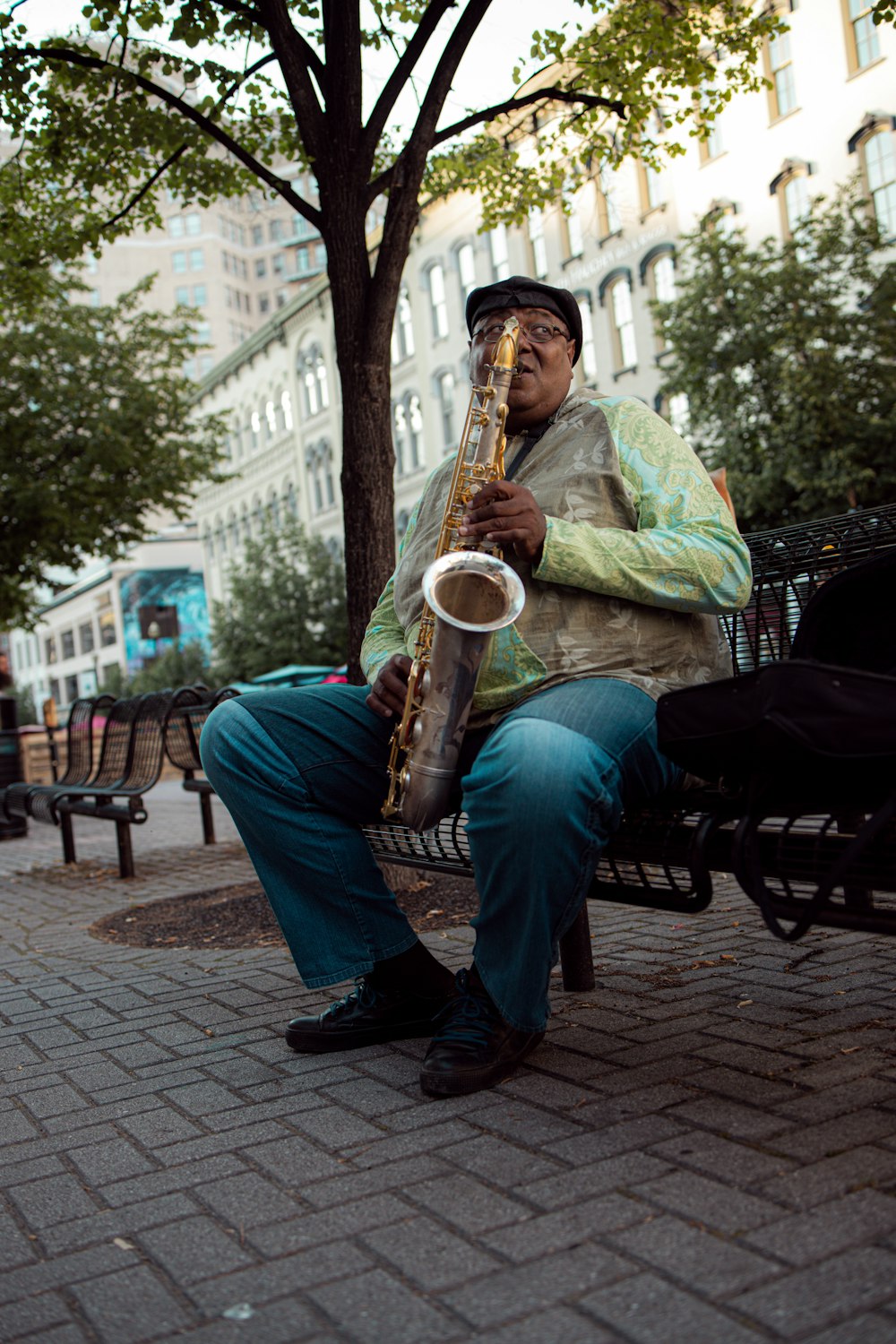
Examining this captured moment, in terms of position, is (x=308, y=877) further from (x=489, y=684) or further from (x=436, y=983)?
(x=489, y=684)

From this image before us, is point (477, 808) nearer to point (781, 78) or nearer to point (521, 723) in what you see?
point (521, 723)

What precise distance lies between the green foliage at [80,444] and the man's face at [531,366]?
A: 17.7 metres

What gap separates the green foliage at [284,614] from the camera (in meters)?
39.5

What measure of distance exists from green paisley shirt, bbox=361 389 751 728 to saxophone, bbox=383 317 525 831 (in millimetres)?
117

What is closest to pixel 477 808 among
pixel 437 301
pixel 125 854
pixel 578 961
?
pixel 578 961

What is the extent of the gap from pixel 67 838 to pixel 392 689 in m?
7.06

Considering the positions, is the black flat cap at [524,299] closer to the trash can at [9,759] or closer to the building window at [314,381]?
the trash can at [9,759]

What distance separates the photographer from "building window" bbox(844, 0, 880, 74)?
24859mm

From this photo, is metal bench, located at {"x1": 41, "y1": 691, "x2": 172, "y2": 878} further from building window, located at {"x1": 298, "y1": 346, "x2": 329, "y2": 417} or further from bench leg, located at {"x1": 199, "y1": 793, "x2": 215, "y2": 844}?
building window, located at {"x1": 298, "y1": 346, "x2": 329, "y2": 417}

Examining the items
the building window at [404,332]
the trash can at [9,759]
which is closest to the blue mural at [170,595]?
the building window at [404,332]

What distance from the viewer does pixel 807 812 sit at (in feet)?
8.30

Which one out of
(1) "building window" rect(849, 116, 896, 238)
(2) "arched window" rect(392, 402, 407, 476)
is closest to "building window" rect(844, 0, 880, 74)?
(1) "building window" rect(849, 116, 896, 238)

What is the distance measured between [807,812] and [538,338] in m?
1.66

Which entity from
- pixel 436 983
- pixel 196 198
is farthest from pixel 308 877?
pixel 196 198
